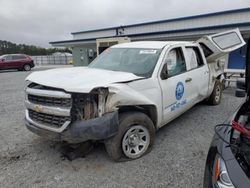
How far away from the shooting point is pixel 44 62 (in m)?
42.5

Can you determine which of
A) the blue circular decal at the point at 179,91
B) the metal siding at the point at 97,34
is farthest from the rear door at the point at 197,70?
the metal siding at the point at 97,34

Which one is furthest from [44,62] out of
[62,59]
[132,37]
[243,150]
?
[243,150]

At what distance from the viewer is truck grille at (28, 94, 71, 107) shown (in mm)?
2743

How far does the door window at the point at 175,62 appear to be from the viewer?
3.93 m

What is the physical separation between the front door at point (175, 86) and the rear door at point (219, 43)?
5.30 feet

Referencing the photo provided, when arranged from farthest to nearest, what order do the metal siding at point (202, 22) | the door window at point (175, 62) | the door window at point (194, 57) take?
the metal siding at point (202, 22) < the door window at point (194, 57) < the door window at point (175, 62)

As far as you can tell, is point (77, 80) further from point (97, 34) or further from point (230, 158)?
point (97, 34)

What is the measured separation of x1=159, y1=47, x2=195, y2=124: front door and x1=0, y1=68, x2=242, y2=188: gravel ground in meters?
0.53

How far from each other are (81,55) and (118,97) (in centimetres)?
2244

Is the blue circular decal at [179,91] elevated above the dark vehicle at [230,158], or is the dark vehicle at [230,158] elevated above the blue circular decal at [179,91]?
the blue circular decal at [179,91]

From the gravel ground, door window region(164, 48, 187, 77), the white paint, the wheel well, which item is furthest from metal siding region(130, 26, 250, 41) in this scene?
the wheel well

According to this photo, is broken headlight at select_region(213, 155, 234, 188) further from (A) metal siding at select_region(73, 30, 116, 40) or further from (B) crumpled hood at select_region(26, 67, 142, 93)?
(A) metal siding at select_region(73, 30, 116, 40)

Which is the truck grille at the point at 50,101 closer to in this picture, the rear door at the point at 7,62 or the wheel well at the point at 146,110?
the wheel well at the point at 146,110

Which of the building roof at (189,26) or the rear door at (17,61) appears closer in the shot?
the building roof at (189,26)
